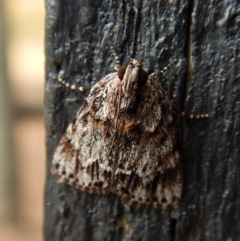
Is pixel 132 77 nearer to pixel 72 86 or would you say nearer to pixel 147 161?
pixel 72 86

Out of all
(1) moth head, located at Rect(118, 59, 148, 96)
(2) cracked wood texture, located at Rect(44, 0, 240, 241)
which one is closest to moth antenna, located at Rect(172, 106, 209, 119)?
(2) cracked wood texture, located at Rect(44, 0, 240, 241)

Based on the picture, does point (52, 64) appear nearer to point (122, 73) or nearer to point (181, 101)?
point (122, 73)

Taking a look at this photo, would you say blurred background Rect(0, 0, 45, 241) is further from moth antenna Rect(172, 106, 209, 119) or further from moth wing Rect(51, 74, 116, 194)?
moth antenna Rect(172, 106, 209, 119)

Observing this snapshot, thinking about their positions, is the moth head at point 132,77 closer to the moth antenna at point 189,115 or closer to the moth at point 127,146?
the moth at point 127,146

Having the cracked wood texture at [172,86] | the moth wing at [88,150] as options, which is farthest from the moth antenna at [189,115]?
the moth wing at [88,150]

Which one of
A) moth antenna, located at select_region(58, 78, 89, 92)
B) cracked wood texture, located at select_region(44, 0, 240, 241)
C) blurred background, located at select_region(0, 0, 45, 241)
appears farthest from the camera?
blurred background, located at select_region(0, 0, 45, 241)

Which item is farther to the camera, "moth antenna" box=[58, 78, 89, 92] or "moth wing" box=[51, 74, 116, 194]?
"moth wing" box=[51, 74, 116, 194]

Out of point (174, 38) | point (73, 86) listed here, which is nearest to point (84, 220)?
point (73, 86)

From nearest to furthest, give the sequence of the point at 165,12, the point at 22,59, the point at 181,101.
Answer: the point at 165,12 → the point at 181,101 → the point at 22,59
